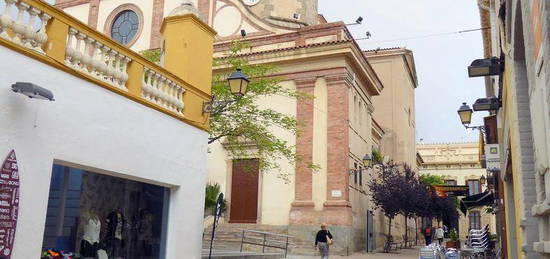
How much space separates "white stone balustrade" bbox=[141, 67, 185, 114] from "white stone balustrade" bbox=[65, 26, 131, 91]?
0.49 meters

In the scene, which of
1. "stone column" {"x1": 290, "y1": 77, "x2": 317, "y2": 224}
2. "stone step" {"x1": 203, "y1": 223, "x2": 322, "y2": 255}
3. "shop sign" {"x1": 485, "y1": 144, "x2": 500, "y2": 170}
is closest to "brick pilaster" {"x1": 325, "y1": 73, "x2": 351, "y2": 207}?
"stone column" {"x1": 290, "y1": 77, "x2": 317, "y2": 224}

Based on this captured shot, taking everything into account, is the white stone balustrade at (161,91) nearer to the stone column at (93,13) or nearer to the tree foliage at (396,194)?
the tree foliage at (396,194)

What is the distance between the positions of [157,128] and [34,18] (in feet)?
8.50

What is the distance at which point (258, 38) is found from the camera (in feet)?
81.9

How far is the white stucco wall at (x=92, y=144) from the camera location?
5906 millimetres

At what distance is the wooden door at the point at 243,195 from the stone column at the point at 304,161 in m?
1.87

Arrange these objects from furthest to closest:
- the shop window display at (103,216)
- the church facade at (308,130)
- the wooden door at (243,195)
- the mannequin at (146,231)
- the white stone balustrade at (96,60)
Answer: the wooden door at (243,195) → the church facade at (308,130) → the mannequin at (146,231) → the shop window display at (103,216) → the white stone balustrade at (96,60)

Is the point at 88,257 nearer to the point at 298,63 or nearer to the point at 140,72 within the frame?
the point at 140,72

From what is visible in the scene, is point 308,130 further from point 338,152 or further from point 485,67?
point 485,67

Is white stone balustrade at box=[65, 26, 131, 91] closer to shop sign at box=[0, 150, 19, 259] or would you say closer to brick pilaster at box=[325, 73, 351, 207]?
shop sign at box=[0, 150, 19, 259]

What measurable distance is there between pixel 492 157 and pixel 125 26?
846 inches

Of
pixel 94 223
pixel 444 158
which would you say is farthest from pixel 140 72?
pixel 444 158

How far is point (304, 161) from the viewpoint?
21859 mm

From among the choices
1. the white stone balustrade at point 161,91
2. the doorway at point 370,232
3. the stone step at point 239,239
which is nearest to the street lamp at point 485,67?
the white stone balustrade at point 161,91
